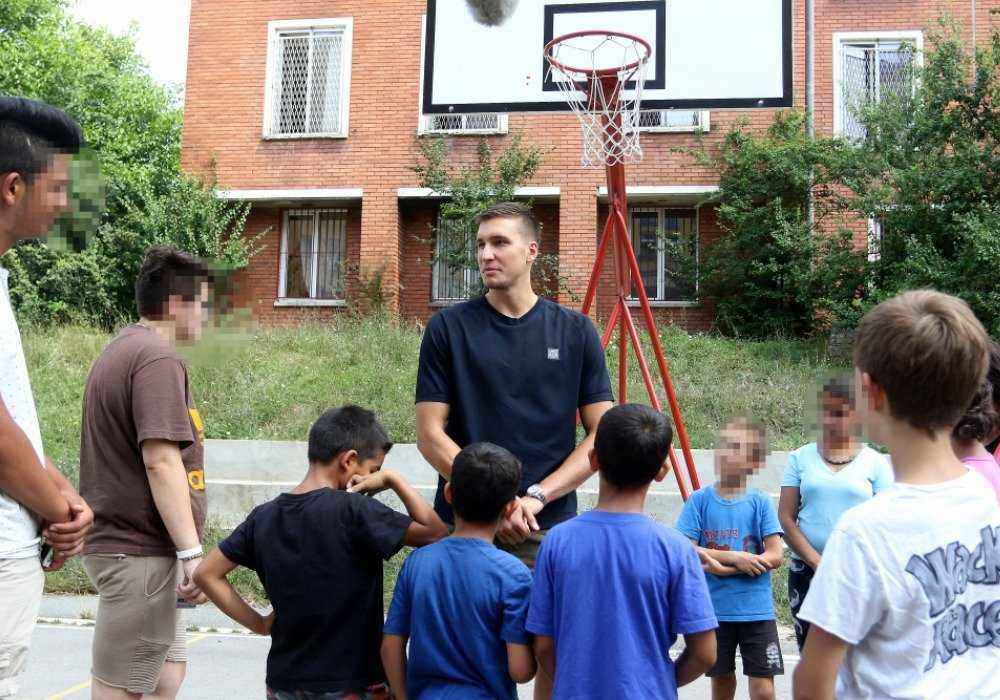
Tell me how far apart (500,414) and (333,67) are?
14803 millimetres

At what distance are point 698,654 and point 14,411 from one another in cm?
210

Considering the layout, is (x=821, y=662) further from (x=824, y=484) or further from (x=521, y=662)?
(x=824, y=484)

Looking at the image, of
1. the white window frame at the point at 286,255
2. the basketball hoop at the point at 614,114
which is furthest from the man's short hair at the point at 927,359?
the white window frame at the point at 286,255

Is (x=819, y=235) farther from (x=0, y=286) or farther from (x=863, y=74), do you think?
(x=0, y=286)

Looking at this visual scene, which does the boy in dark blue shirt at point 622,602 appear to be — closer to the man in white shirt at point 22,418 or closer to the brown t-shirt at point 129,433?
the man in white shirt at point 22,418

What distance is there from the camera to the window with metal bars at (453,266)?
1576cm

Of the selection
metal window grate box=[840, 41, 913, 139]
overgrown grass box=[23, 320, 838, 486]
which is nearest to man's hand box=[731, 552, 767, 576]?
overgrown grass box=[23, 320, 838, 486]

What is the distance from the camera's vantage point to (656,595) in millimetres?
2742

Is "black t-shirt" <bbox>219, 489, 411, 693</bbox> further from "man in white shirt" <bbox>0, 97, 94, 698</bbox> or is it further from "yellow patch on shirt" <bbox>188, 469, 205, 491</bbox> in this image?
"man in white shirt" <bbox>0, 97, 94, 698</bbox>

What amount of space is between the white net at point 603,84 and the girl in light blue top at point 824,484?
4333 millimetres

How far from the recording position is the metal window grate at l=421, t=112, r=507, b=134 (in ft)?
53.3

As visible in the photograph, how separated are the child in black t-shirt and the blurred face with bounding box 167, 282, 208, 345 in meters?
0.79

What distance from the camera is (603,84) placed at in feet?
27.7

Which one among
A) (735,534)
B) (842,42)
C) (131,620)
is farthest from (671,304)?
(131,620)
